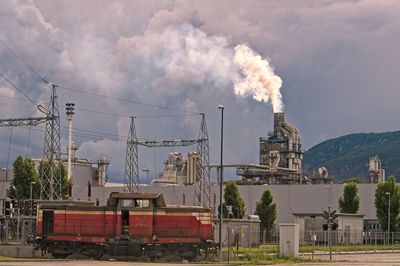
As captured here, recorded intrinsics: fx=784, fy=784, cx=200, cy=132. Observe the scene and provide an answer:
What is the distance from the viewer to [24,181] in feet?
434

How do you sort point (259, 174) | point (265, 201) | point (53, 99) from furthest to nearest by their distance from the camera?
→ point (259, 174), point (265, 201), point (53, 99)

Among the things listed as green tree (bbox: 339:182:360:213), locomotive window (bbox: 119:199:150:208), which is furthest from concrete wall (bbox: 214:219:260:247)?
green tree (bbox: 339:182:360:213)

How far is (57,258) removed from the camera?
200 ft

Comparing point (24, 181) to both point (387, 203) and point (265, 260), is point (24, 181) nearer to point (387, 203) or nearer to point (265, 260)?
point (387, 203)

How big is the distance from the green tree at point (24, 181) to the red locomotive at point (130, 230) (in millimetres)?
68918

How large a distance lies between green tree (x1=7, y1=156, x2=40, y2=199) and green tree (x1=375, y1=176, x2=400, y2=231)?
55913 millimetres

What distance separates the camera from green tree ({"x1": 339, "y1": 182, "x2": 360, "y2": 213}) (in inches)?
5027

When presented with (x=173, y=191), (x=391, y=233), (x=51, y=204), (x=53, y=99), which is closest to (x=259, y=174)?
(x=173, y=191)

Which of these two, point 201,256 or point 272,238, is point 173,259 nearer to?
point 201,256

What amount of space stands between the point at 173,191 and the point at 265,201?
3042 cm

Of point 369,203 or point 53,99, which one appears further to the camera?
point 369,203

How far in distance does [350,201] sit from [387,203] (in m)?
6.30

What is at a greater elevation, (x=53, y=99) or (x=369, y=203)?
(x=53, y=99)

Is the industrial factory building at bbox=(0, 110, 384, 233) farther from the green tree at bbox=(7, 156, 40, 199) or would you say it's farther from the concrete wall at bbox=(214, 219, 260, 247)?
the concrete wall at bbox=(214, 219, 260, 247)
